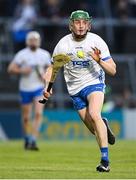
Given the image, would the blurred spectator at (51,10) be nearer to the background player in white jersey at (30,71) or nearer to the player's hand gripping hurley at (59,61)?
the background player in white jersey at (30,71)

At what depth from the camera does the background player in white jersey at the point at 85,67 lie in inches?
569

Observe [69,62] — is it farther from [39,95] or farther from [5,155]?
[39,95]

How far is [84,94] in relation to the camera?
48.8 feet

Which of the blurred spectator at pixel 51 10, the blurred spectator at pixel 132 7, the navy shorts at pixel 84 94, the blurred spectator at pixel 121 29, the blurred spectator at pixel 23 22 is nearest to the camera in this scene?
the navy shorts at pixel 84 94

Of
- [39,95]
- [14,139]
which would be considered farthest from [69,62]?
[14,139]

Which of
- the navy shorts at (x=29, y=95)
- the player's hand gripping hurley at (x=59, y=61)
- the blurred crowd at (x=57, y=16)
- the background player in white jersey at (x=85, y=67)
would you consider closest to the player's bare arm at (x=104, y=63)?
the background player in white jersey at (x=85, y=67)

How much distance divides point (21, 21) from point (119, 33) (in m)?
4.01

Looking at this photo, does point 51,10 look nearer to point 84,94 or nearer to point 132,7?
point 132,7

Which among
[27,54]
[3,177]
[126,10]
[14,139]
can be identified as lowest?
[14,139]

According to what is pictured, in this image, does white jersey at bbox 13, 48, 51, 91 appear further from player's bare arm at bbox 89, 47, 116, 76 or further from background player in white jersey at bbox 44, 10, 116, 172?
player's bare arm at bbox 89, 47, 116, 76

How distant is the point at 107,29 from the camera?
31.5 meters

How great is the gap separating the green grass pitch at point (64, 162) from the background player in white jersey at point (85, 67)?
830 millimetres

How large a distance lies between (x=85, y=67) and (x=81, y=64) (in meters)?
0.09

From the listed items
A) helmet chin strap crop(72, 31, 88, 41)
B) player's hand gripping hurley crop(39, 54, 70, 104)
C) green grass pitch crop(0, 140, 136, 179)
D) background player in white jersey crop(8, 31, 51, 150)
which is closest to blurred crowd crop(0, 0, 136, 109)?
background player in white jersey crop(8, 31, 51, 150)
